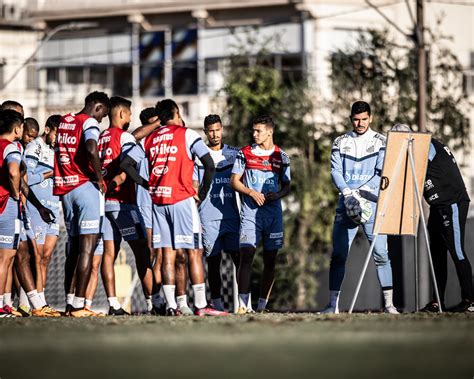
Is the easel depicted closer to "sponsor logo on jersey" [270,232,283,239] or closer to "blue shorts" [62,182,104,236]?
"sponsor logo on jersey" [270,232,283,239]

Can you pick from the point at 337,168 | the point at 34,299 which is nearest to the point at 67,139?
the point at 34,299

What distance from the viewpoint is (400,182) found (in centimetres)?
1444

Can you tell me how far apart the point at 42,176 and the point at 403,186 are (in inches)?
172

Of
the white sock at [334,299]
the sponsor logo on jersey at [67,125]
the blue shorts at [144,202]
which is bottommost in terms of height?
the white sock at [334,299]

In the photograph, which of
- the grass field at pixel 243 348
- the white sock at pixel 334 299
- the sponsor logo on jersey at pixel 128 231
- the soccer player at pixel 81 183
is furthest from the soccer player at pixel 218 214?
the grass field at pixel 243 348

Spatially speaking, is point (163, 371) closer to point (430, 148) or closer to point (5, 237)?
point (5, 237)

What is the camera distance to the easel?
1427 cm

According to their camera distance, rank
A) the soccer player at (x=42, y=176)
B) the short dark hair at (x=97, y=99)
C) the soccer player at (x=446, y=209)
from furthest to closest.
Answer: the soccer player at (x=42, y=176) < the soccer player at (x=446, y=209) < the short dark hair at (x=97, y=99)

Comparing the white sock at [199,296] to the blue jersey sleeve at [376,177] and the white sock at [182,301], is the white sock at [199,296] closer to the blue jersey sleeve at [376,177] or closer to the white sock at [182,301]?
the white sock at [182,301]

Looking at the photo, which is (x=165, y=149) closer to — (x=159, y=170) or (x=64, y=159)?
(x=159, y=170)

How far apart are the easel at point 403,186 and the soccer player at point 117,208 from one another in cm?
257

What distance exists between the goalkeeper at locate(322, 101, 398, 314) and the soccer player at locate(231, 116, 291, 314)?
0.84 metres

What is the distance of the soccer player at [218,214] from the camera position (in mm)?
15852

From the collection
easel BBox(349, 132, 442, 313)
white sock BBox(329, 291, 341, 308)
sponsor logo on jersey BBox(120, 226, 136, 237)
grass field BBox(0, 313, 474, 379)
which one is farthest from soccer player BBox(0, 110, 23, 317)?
easel BBox(349, 132, 442, 313)
